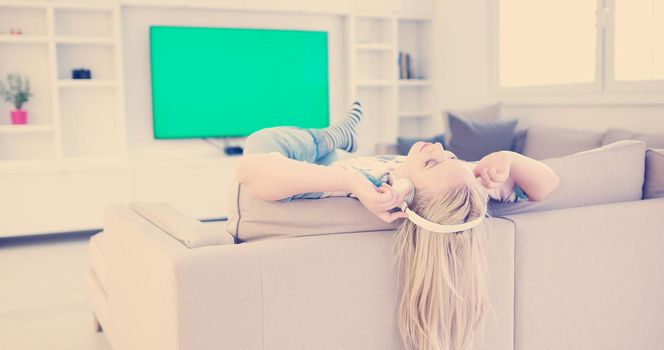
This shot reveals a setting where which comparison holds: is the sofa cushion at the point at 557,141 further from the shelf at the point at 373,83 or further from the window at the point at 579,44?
the shelf at the point at 373,83

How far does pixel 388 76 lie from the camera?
662 centimetres

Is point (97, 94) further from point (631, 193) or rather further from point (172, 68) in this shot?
point (631, 193)

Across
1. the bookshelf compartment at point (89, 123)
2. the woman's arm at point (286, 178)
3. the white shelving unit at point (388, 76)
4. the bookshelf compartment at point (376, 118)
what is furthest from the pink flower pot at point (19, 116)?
the woman's arm at point (286, 178)

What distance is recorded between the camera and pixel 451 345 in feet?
6.00

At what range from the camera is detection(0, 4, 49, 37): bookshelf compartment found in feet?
17.5

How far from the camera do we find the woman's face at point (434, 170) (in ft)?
5.92

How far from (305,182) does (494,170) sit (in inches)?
20.7

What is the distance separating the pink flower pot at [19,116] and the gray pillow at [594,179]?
4.24 meters

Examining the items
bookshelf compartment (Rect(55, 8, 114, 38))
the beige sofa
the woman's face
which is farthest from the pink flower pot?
the woman's face

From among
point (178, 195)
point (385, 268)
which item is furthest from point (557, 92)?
point (385, 268)

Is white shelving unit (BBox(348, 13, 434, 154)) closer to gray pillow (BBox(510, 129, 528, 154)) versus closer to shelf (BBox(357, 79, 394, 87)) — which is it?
shelf (BBox(357, 79, 394, 87))

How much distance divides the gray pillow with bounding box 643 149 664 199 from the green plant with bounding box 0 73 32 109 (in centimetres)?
440

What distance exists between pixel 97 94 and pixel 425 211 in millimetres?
4454

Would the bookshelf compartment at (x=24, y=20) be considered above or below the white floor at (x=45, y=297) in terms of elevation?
above
